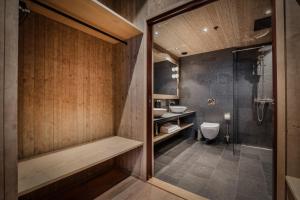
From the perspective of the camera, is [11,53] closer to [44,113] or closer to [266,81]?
[44,113]

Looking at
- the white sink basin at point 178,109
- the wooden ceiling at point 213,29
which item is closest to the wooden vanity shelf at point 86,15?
the wooden ceiling at point 213,29

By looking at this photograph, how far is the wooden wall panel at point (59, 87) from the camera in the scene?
1362 millimetres

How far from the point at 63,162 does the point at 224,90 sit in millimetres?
3689

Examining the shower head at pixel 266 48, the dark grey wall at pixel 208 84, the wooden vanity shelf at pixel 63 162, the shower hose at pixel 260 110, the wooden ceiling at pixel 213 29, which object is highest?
the wooden ceiling at pixel 213 29

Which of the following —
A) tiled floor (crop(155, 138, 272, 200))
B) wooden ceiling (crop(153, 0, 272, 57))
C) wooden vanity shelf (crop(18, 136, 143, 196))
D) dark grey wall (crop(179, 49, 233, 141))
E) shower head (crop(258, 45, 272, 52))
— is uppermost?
wooden ceiling (crop(153, 0, 272, 57))

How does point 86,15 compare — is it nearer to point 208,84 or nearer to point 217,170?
point 217,170

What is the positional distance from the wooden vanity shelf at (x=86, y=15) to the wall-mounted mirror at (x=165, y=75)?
1.80 m

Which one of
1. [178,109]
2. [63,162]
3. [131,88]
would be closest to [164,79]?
[178,109]

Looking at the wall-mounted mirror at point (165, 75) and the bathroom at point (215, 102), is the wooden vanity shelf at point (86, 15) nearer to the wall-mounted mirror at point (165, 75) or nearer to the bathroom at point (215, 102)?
the bathroom at point (215, 102)

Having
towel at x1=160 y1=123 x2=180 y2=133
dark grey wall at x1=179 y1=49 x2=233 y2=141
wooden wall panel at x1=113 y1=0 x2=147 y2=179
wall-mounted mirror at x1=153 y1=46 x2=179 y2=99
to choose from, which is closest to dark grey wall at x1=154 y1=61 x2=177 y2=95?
wall-mounted mirror at x1=153 y1=46 x2=179 y2=99

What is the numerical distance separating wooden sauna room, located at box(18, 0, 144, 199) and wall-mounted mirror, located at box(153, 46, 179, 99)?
5.41ft

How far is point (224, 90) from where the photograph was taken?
3590 millimetres

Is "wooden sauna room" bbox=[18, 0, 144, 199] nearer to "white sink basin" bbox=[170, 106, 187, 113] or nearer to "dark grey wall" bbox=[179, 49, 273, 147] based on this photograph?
"white sink basin" bbox=[170, 106, 187, 113]

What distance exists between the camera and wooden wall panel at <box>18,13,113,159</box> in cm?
136
